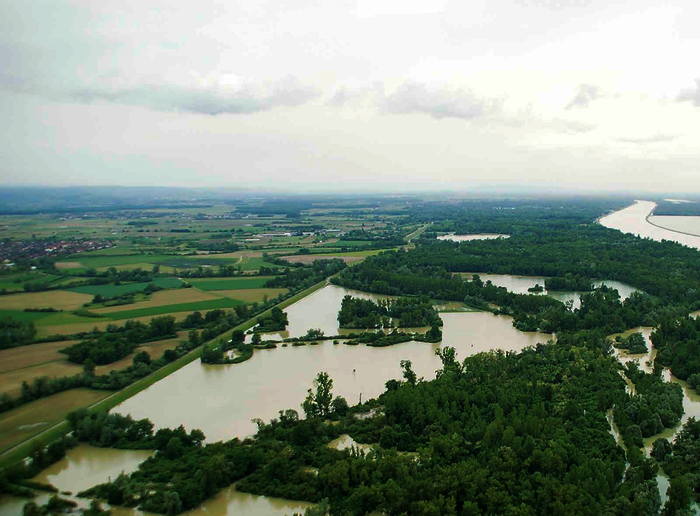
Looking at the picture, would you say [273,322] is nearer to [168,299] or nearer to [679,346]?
[168,299]

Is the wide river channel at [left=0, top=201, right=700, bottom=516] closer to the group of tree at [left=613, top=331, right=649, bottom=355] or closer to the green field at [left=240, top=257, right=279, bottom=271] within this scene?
the group of tree at [left=613, top=331, right=649, bottom=355]

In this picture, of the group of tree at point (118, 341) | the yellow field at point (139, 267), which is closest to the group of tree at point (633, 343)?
the group of tree at point (118, 341)

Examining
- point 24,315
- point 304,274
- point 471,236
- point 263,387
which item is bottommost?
point 263,387

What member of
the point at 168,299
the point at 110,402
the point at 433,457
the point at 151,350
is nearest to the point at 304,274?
the point at 168,299

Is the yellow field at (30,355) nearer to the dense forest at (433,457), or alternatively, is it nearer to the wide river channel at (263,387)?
the wide river channel at (263,387)

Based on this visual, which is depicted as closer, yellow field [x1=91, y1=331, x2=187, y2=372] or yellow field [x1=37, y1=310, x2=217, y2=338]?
yellow field [x1=91, y1=331, x2=187, y2=372]

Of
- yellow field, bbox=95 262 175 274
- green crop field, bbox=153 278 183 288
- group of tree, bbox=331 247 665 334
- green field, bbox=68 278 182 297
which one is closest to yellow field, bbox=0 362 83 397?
green field, bbox=68 278 182 297
